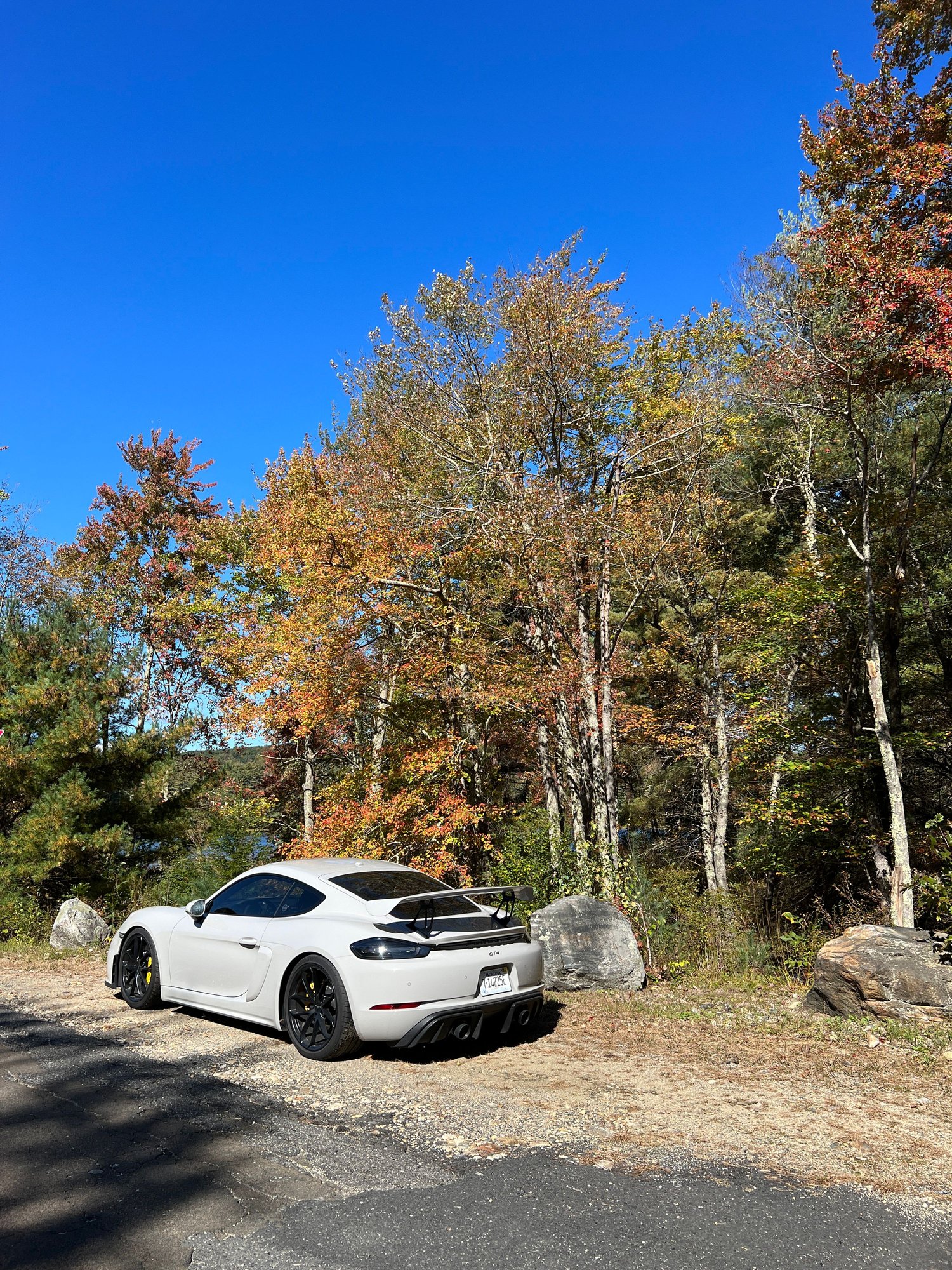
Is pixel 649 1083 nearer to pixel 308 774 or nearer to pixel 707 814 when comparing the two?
pixel 308 774

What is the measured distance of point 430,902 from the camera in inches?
225

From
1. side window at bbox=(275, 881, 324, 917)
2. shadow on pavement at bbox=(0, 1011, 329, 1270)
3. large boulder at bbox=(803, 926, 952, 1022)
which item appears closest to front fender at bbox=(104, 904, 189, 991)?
side window at bbox=(275, 881, 324, 917)

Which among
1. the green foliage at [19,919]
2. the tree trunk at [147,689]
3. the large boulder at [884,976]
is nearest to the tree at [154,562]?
the tree trunk at [147,689]

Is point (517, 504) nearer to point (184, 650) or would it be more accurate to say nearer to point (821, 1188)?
point (821, 1188)

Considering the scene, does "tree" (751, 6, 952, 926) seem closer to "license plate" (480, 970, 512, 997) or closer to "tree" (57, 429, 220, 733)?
"license plate" (480, 970, 512, 997)

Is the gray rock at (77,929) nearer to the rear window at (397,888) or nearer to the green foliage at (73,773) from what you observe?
the green foliage at (73,773)

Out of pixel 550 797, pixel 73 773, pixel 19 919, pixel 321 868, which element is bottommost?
pixel 19 919

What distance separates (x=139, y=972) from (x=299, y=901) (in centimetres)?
217

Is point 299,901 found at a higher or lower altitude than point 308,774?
lower

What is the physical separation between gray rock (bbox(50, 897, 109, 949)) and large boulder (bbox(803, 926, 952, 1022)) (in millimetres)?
9508

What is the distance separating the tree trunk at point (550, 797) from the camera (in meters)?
10.5

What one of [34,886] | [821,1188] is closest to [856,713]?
[821,1188]

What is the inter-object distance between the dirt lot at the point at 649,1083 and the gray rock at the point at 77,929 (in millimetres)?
4538

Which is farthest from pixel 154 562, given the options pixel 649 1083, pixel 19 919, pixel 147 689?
pixel 649 1083
